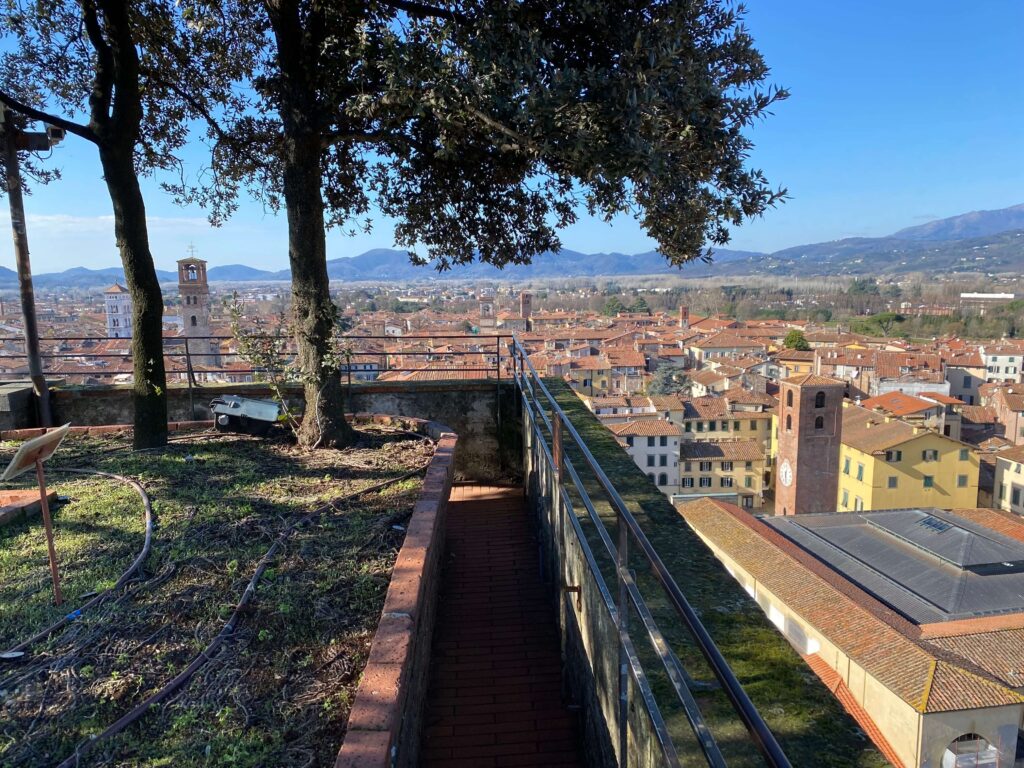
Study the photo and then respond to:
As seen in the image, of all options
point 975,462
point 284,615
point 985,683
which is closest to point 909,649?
point 985,683

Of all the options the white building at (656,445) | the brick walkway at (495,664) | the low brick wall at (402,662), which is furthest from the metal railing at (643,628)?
the white building at (656,445)

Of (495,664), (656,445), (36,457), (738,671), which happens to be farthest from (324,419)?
(656,445)

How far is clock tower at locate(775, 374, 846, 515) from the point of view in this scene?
36406 millimetres

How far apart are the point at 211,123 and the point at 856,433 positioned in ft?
→ 133

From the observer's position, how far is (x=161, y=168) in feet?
24.3

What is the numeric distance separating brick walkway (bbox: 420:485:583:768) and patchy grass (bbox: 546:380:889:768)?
3.19 feet

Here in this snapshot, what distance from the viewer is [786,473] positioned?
38531 mm

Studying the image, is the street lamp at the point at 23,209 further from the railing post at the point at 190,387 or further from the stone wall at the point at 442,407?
the railing post at the point at 190,387

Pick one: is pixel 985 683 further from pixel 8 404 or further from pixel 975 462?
pixel 975 462

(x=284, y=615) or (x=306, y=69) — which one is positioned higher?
(x=306, y=69)

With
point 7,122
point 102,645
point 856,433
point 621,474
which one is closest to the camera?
point 102,645

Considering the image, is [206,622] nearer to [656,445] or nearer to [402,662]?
[402,662]

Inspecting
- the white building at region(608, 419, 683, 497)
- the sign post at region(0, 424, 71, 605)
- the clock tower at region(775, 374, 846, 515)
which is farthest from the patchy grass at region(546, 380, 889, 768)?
the clock tower at region(775, 374, 846, 515)

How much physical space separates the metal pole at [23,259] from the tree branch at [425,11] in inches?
146
